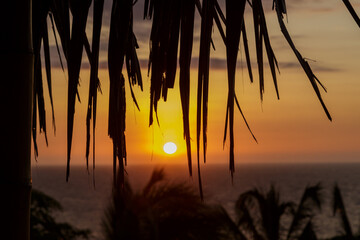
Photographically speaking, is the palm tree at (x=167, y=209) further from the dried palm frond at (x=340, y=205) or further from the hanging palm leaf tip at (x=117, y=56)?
the hanging palm leaf tip at (x=117, y=56)

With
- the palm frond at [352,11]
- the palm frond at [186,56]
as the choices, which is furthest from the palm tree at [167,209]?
the palm frond at [352,11]

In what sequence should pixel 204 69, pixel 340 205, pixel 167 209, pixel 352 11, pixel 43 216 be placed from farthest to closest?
pixel 43 216
pixel 340 205
pixel 167 209
pixel 204 69
pixel 352 11

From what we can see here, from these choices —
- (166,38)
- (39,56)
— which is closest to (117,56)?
(166,38)

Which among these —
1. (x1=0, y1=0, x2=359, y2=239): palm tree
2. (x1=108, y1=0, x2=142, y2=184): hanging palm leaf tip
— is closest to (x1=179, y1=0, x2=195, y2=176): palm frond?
(x1=0, y1=0, x2=359, y2=239): palm tree

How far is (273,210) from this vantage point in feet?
53.2

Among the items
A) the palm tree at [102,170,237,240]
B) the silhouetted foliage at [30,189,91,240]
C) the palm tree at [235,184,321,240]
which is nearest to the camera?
the palm tree at [102,170,237,240]

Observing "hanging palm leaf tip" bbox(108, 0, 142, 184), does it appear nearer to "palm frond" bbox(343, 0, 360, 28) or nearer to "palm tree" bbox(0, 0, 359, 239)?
"palm tree" bbox(0, 0, 359, 239)

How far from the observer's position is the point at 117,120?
4.77 ft

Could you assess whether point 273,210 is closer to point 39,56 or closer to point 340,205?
point 340,205

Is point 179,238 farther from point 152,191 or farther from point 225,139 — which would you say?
point 225,139

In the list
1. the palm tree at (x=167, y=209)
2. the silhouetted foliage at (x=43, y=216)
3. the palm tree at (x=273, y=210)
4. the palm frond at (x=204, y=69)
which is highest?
the palm frond at (x=204, y=69)

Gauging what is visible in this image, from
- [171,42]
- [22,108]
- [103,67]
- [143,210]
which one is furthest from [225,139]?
Answer: [143,210]

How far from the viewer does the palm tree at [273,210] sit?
1614 cm

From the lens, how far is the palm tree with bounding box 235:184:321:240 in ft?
53.0
